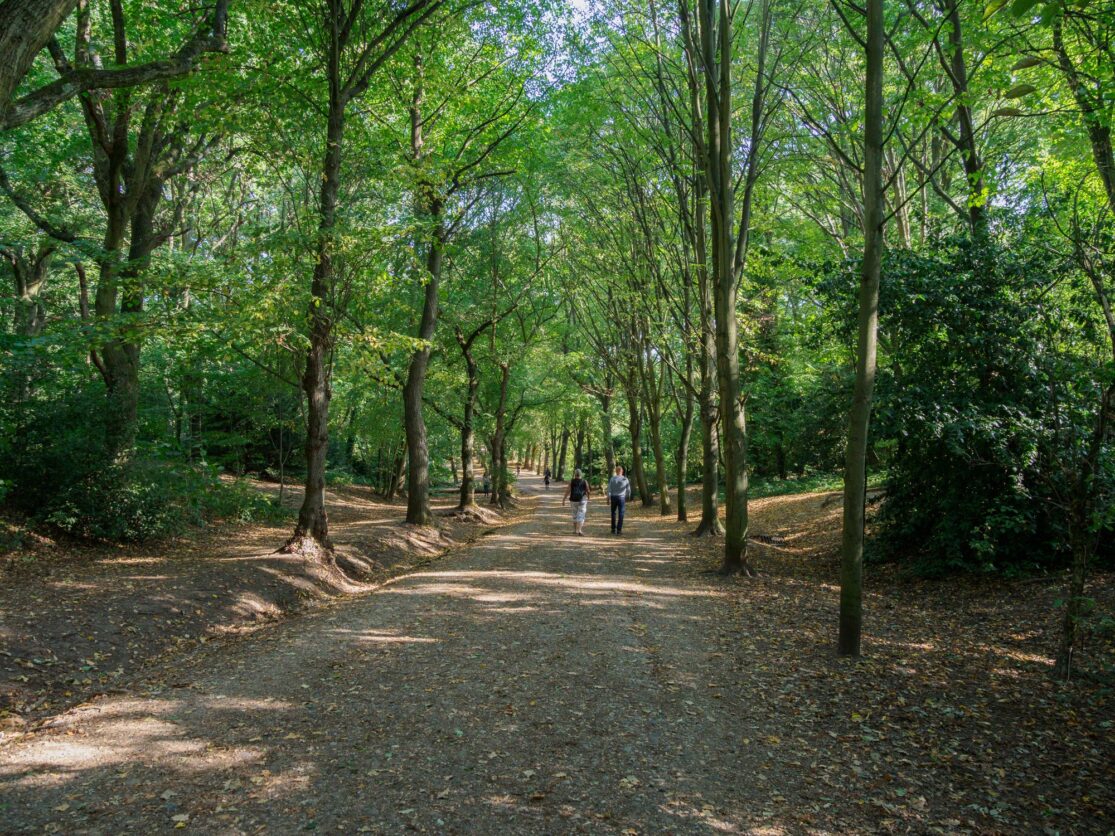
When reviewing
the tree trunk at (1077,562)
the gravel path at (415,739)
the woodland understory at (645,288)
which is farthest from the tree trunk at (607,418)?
the tree trunk at (1077,562)

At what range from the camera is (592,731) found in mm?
4570

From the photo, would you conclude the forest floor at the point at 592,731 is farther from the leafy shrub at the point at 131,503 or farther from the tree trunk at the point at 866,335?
the leafy shrub at the point at 131,503

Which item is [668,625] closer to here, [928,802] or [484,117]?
[928,802]

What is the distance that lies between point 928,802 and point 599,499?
35282 mm

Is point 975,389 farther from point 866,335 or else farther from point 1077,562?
point 1077,562

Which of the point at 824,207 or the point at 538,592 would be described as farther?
the point at 824,207

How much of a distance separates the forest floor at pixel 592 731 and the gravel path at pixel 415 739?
19 millimetres

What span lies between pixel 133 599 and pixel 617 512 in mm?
12221

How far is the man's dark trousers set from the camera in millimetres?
17484

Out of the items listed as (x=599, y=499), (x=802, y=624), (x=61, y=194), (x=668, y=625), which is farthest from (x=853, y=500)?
(x=599, y=499)

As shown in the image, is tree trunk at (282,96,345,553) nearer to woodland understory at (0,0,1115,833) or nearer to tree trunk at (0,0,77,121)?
woodland understory at (0,0,1115,833)

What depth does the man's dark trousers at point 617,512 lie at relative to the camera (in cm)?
1748

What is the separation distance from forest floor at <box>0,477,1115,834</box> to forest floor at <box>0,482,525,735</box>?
1.51 feet

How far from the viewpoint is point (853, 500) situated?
6328 millimetres
